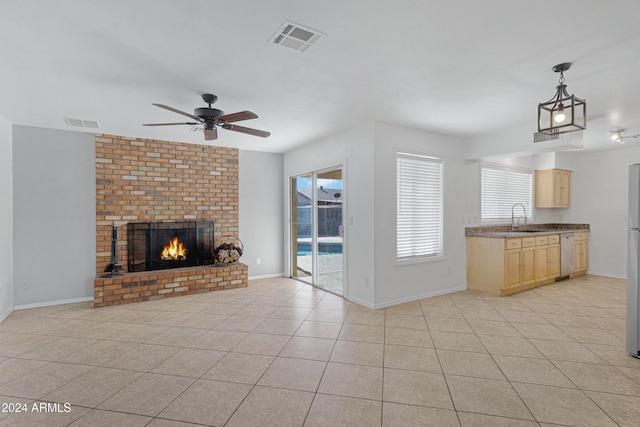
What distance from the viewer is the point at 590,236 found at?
21.4 feet

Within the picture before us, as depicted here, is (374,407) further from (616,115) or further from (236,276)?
(616,115)

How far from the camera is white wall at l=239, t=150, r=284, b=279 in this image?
20.0ft

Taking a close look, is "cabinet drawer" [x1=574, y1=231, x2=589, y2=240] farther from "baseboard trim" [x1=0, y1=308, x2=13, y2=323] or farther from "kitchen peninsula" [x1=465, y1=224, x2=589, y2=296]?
"baseboard trim" [x1=0, y1=308, x2=13, y2=323]

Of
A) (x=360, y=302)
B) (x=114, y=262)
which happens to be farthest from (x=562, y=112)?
(x=114, y=262)

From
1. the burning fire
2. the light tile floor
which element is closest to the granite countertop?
the light tile floor

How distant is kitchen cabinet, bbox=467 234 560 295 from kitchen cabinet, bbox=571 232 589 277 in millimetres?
1058

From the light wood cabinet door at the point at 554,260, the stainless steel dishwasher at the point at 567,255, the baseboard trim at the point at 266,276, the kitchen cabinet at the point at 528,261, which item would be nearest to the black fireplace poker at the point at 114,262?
the baseboard trim at the point at 266,276

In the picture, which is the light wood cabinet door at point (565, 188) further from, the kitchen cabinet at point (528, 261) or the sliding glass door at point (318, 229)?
the sliding glass door at point (318, 229)

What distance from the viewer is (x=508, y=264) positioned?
4.89 metres

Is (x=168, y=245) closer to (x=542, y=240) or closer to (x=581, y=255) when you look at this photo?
(x=542, y=240)

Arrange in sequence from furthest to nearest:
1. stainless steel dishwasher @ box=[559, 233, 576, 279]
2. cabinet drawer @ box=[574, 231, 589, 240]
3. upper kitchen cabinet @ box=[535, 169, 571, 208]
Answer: upper kitchen cabinet @ box=[535, 169, 571, 208] → cabinet drawer @ box=[574, 231, 589, 240] → stainless steel dishwasher @ box=[559, 233, 576, 279]

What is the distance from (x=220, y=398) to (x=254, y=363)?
53 centimetres

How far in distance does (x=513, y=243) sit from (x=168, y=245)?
5.53m

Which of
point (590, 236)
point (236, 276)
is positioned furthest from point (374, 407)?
point (590, 236)
